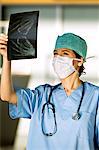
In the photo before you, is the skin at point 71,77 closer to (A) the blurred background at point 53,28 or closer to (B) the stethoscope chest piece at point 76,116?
(B) the stethoscope chest piece at point 76,116

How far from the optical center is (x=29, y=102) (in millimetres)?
1425

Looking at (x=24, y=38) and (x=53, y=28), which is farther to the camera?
(x=53, y=28)

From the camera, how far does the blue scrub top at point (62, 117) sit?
134 centimetres

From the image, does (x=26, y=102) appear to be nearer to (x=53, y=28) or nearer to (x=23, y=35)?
(x=23, y=35)

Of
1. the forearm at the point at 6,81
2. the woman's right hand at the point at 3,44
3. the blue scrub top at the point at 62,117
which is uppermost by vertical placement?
the woman's right hand at the point at 3,44

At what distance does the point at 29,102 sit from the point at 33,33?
0.24 metres

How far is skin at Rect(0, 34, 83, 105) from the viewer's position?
134 cm

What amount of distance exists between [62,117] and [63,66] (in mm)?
158

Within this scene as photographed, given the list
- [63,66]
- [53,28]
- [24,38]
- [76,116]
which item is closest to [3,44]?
[24,38]

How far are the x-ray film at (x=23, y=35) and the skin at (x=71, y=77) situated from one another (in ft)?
0.30

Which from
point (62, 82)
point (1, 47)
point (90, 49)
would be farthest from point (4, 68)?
point (90, 49)

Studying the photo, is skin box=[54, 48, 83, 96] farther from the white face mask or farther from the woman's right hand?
the woman's right hand

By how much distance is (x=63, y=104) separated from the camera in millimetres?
1394

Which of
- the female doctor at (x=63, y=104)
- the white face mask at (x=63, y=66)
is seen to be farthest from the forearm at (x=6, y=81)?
the white face mask at (x=63, y=66)
